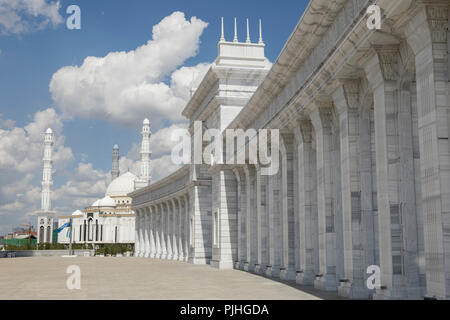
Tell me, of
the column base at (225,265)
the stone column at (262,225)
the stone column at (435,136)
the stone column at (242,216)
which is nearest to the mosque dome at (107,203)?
the column base at (225,265)

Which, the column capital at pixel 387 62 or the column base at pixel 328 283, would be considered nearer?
the column capital at pixel 387 62

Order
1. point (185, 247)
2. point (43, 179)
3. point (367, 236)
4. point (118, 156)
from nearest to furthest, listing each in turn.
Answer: point (367, 236) < point (185, 247) < point (43, 179) < point (118, 156)

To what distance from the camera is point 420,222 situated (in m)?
14.5

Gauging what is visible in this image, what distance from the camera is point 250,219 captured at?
3503cm

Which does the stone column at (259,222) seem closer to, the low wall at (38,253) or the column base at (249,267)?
the column base at (249,267)

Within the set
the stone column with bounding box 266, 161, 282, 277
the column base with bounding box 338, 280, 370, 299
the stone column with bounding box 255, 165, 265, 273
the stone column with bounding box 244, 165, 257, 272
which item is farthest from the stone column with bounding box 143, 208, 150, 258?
the column base with bounding box 338, 280, 370, 299

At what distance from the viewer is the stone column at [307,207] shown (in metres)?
23.1

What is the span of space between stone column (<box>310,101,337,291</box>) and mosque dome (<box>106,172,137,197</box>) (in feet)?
431

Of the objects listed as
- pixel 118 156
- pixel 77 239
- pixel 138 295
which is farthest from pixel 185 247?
pixel 118 156

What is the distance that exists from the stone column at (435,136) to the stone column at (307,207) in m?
10.9

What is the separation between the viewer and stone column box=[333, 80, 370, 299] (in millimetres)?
17656

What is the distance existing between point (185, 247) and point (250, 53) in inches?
954

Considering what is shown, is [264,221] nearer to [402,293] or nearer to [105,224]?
[402,293]
